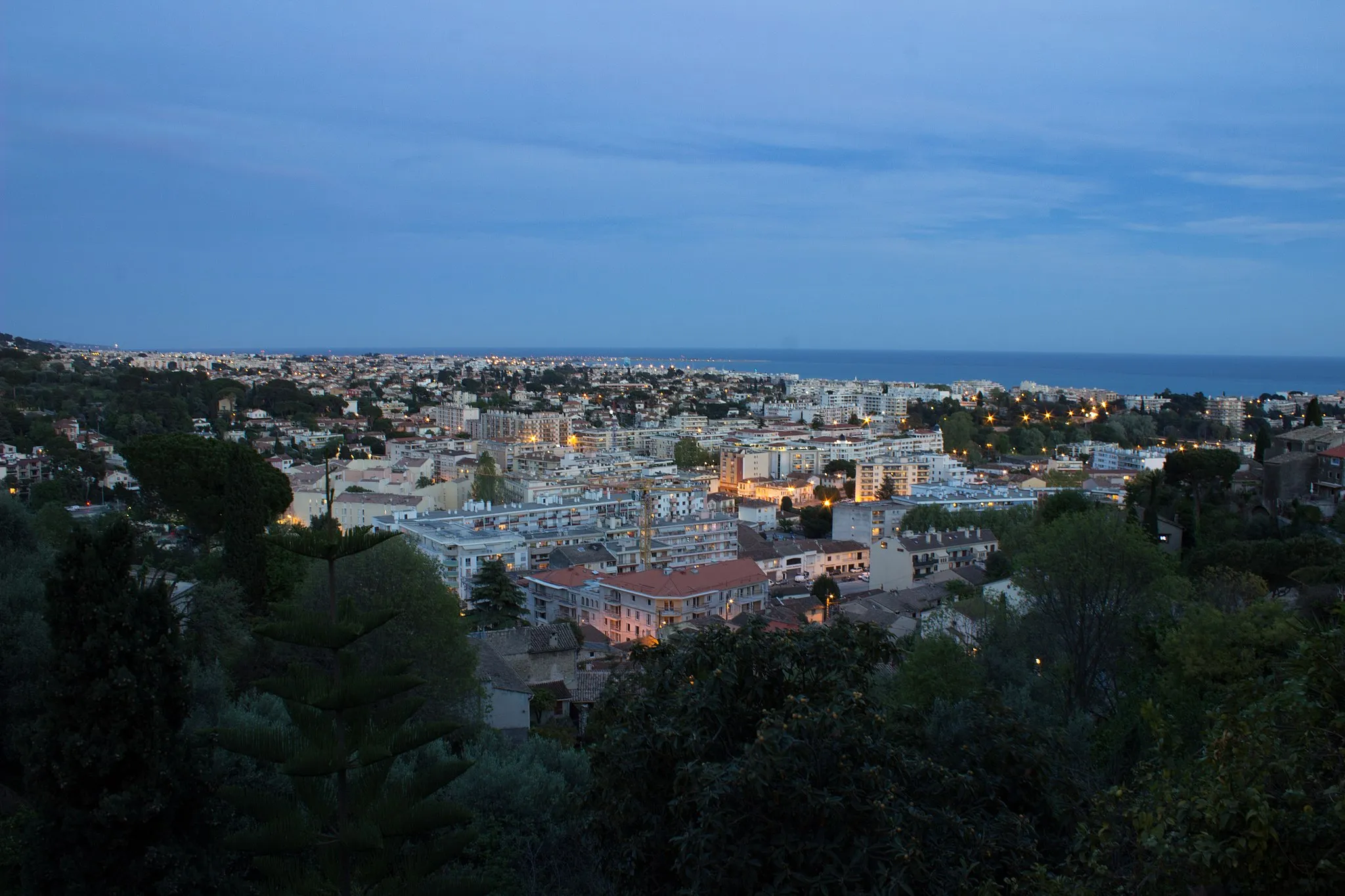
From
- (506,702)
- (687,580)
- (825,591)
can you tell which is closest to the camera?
(506,702)

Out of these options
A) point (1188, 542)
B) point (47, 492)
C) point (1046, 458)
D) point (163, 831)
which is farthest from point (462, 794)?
point (1046, 458)

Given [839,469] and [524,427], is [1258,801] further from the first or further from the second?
[524,427]

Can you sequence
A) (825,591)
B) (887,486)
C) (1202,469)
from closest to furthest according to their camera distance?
(1202,469), (825,591), (887,486)

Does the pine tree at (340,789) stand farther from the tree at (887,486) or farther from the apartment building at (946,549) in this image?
the tree at (887,486)

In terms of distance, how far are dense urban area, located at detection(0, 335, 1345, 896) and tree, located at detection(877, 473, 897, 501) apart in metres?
20.5

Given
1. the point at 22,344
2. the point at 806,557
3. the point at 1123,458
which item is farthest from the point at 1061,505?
the point at 22,344

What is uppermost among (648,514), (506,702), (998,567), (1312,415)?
(1312,415)

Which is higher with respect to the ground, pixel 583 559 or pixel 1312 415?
pixel 1312 415

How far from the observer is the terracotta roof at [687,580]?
20297 millimetres

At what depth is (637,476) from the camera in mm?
45688

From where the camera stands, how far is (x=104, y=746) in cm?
429

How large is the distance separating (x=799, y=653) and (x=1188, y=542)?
16199 mm

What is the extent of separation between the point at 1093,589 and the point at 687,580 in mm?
10982

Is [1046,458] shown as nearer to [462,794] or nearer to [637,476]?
[637,476]
